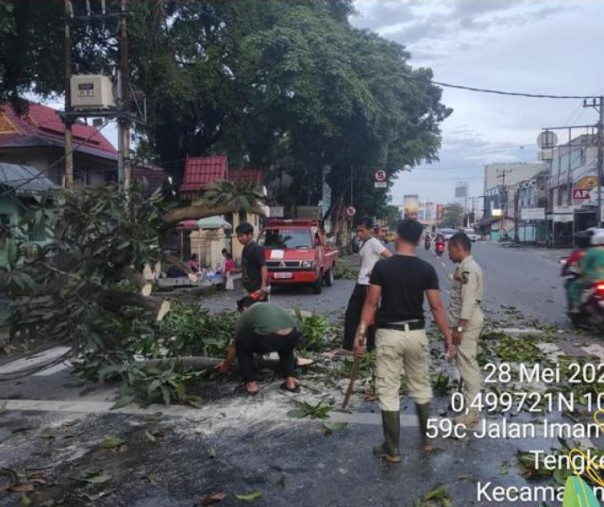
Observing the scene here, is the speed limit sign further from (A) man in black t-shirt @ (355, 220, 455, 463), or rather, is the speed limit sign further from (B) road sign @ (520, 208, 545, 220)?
(A) man in black t-shirt @ (355, 220, 455, 463)

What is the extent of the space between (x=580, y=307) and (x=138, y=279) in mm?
7586

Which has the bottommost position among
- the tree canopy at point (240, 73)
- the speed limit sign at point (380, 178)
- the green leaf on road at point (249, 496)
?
the green leaf on road at point (249, 496)

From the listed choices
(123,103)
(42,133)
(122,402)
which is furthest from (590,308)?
(42,133)

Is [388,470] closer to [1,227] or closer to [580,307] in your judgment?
[1,227]

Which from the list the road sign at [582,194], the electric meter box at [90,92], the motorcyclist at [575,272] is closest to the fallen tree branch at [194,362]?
the motorcyclist at [575,272]

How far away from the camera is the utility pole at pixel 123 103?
13.8 m

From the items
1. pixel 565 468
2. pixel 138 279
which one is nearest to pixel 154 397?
pixel 138 279

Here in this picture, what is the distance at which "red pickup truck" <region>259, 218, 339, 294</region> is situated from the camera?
56.4 ft

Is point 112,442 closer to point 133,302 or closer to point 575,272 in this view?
point 133,302

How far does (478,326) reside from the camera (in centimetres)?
545

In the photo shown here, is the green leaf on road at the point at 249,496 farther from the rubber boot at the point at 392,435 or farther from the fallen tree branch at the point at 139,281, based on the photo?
the fallen tree branch at the point at 139,281

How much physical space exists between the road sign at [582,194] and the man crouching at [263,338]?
139 ft

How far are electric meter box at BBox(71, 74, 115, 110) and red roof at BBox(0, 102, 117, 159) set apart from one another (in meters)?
4.40

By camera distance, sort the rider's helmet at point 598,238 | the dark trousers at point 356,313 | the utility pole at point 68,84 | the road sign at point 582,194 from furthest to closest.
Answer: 1. the road sign at point 582,194
2. the utility pole at point 68,84
3. the rider's helmet at point 598,238
4. the dark trousers at point 356,313
